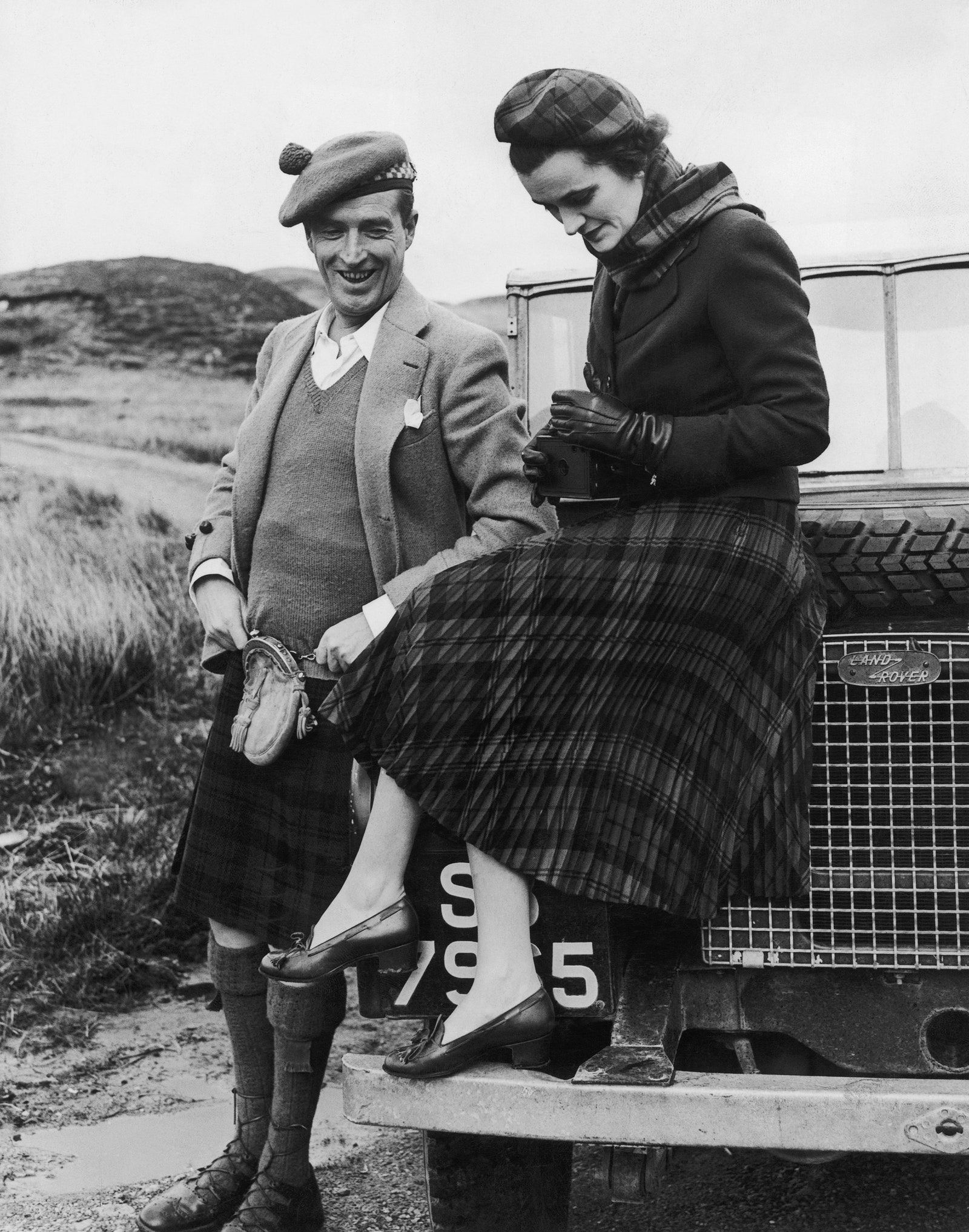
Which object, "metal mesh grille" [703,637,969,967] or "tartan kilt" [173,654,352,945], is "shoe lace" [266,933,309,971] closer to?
"tartan kilt" [173,654,352,945]

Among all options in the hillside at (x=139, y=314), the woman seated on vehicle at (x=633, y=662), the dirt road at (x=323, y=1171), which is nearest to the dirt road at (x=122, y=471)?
the hillside at (x=139, y=314)

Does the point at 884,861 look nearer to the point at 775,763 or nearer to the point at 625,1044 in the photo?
the point at 775,763

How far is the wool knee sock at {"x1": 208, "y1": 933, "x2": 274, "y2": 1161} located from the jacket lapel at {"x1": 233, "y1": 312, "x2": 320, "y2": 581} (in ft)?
2.92

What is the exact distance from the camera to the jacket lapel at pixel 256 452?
320 centimetres

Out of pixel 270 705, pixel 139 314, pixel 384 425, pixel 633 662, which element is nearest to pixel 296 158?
pixel 384 425

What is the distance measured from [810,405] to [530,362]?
1609 millimetres

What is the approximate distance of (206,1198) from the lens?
3.11m

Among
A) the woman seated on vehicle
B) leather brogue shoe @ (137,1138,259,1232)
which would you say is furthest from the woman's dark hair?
leather brogue shoe @ (137,1138,259,1232)

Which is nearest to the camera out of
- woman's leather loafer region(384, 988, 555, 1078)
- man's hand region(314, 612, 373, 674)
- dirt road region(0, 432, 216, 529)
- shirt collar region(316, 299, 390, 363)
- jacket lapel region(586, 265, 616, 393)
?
woman's leather loafer region(384, 988, 555, 1078)

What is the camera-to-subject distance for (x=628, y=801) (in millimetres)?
2529

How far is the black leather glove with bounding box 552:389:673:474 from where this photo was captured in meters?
2.53

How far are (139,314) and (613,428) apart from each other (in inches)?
170

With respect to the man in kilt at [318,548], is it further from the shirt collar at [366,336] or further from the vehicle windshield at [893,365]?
the vehicle windshield at [893,365]

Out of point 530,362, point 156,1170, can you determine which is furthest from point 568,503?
point 156,1170
